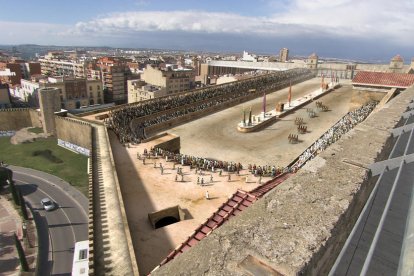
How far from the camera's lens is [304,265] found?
89.7 inches

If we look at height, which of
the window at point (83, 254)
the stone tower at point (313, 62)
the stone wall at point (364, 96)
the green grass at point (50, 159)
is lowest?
the green grass at point (50, 159)

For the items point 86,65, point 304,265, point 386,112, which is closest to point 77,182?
point 386,112

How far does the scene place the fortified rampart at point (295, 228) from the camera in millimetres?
2314

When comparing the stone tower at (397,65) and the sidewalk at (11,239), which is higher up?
the stone tower at (397,65)

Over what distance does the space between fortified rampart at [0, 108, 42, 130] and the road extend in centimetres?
1301

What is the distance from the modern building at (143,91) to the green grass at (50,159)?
1746cm

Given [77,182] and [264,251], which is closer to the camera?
[264,251]

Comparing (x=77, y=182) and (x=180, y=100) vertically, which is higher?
(x=180, y=100)

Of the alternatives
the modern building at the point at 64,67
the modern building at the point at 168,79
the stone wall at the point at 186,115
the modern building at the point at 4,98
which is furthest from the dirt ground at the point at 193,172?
the modern building at the point at 64,67

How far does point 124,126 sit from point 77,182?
→ 1188 centimetres

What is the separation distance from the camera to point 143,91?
51.6 metres

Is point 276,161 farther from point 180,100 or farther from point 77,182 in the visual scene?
point 77,182

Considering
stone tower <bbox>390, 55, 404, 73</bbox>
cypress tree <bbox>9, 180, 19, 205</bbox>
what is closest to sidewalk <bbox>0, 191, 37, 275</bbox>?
cypress tree <bbox>9, 180, 19, 205</bbox>

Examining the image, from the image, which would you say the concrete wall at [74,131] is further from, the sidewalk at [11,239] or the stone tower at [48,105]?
the stone tower at [48,105]
